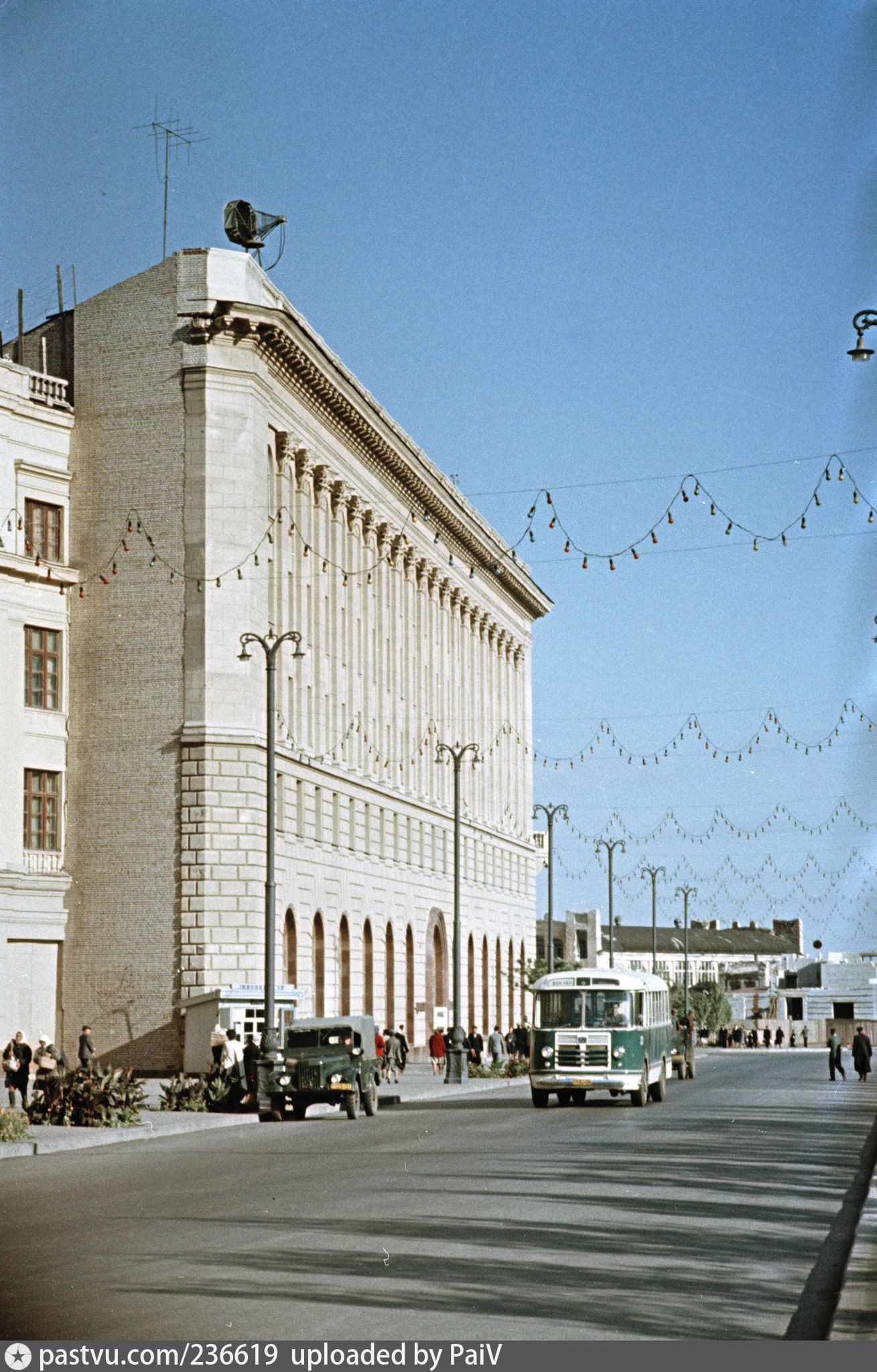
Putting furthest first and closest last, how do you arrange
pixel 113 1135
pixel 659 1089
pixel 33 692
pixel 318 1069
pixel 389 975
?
pixel 389 975 < pixel 33 692 < pixel 659 1089 < pixel 318 1069 < pixel 113 1135

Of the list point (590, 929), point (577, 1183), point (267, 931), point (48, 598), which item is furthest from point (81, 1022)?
point (590, 929)

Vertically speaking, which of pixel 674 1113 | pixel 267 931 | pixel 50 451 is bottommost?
pixel 674 1113

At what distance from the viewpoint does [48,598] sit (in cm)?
5409

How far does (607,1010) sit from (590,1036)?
66 cm

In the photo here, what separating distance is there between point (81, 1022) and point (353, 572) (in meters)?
21.5

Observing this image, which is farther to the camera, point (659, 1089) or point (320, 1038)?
point (659, 1089)

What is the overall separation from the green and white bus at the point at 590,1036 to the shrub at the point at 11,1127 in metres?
13.0

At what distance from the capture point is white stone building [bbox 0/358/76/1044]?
51594 mm

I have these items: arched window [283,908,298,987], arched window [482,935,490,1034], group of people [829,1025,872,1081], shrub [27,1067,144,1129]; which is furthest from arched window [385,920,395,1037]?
shrub [27,1067,144,1129]

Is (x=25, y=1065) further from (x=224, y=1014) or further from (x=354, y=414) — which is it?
(x=354, y=414)

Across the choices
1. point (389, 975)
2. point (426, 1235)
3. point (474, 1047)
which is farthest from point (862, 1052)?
point (426, 1235)

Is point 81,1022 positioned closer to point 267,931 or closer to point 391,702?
point 267,931

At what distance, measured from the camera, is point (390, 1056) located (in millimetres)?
→ 56188

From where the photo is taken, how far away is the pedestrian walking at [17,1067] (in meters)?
37.7
